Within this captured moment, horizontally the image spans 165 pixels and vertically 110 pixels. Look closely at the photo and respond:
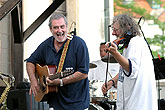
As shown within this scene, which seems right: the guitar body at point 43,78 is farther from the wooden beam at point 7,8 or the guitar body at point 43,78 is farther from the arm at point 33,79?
the wooden beam at point 7,8

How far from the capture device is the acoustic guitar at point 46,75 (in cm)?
445

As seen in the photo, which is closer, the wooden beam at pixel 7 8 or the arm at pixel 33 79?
the arm at pixel 33 79

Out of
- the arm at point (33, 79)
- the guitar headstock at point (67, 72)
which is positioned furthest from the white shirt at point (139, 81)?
the arm at point (33, 79)

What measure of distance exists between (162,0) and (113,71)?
4696 mm

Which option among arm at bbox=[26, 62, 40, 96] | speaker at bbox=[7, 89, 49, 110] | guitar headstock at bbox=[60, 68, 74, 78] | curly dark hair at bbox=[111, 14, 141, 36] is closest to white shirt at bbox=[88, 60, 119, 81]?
speaker at bbox=[7, 89, 49, 110]

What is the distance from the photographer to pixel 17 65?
304 inches

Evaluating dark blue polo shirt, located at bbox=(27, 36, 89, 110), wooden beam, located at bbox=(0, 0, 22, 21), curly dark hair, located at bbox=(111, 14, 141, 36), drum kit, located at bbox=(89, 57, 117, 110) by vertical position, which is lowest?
drum kit, located at bbox=(89, 57, 117, 110)

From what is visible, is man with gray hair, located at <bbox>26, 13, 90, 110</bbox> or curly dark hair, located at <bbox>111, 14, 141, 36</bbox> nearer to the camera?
man with gray hair, located at <bbox>26, 13, 90, 110</bbox>

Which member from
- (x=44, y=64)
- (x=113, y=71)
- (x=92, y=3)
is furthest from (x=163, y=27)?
(x=44, y=64)

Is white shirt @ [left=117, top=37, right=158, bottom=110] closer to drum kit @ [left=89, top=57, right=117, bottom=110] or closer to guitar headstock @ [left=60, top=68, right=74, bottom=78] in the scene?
guitar headstock @ [left=60, top=68, right=74, bottom=78]

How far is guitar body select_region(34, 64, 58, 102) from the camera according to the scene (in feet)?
14.9

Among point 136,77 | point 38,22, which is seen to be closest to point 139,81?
point 136,77

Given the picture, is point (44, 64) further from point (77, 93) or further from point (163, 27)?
point (163, 27)

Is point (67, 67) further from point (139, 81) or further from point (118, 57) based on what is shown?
point (139, 81)
